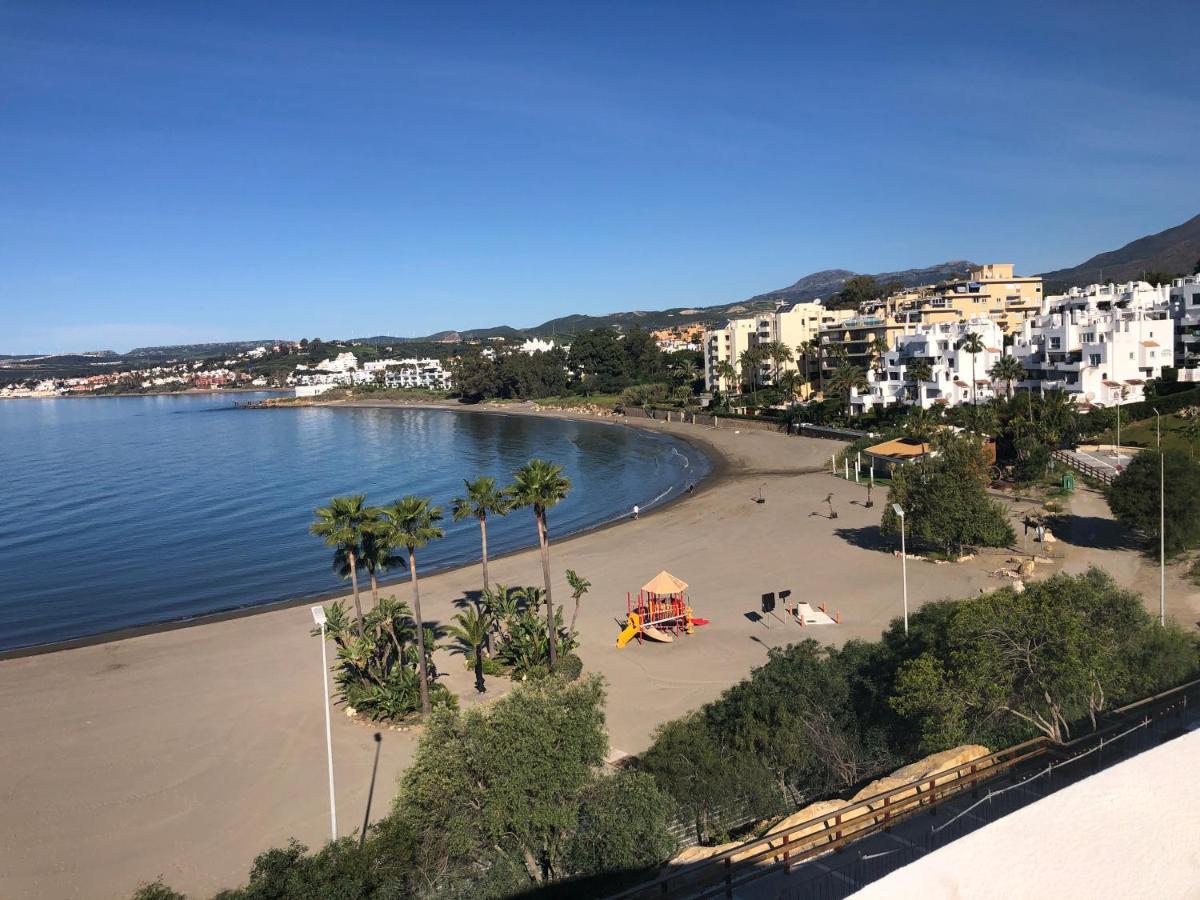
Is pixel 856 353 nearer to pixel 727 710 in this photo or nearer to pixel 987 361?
pixel 987 361

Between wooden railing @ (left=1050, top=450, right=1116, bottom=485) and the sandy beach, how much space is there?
12.7 feet

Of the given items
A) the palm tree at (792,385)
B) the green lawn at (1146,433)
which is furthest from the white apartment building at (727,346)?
the green lawn at (1146,433)

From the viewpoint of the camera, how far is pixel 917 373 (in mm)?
70562

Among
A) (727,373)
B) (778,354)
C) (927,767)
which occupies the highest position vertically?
(778,354)

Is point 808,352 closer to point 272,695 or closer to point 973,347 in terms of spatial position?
point 973,347

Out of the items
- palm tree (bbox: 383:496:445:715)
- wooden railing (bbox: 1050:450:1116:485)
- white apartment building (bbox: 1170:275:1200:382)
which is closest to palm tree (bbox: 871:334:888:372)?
white apartment building (bbox: 1170:275:1200:382)

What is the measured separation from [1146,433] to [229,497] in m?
62.7

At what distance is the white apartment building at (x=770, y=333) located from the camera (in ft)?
330

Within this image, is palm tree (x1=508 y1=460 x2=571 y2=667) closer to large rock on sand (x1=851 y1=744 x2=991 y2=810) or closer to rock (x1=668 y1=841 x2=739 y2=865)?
rock (x1=668 y1=841 x2=739 y2=865)

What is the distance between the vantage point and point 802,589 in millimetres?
31641

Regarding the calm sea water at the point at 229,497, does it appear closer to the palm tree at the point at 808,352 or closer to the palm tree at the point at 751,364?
the palm tree at the point at 751,364

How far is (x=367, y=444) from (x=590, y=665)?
81028 millimetres

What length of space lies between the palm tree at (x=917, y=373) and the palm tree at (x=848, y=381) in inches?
174

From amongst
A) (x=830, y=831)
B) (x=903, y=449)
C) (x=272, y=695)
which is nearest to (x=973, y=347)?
(x=903, y=449)
